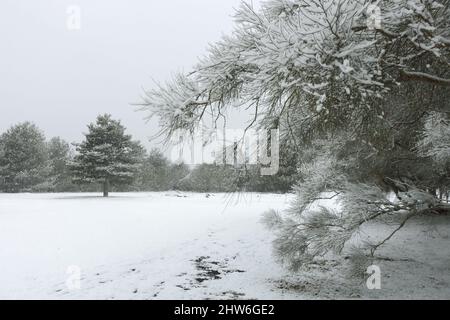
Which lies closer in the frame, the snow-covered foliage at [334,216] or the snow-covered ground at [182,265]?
the snow-covered foliage at [334,216]

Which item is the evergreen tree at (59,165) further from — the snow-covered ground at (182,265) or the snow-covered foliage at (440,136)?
the snow-covered foliage at (440,136)

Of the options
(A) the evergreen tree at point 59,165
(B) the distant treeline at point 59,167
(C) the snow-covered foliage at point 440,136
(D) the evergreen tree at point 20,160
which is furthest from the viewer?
(A) the evergreen tree at point 59,165

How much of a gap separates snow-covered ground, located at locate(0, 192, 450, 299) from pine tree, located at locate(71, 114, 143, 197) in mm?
14541

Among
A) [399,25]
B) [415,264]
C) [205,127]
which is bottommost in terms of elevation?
[415,264]

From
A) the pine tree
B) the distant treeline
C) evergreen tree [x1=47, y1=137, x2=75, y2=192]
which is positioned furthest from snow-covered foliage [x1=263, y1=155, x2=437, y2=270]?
evergreen tree [x1=47, y1=137, x2=75, y2=192]

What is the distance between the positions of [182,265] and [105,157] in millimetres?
19626

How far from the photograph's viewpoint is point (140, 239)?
8.54 meters

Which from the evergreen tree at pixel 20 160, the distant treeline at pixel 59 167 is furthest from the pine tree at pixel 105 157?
the evergreen tree at pixel 20 160

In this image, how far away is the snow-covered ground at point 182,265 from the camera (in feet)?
15.5

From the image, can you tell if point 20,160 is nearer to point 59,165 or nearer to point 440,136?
point 59,165

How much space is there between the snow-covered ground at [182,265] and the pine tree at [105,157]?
1454 centimetres
